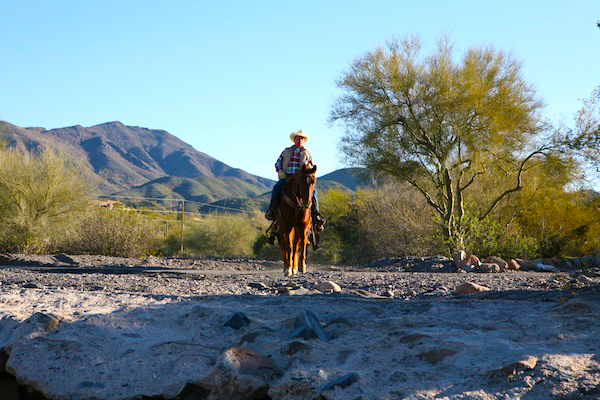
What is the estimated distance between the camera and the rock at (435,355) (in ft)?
13.2

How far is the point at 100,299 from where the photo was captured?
6.68m

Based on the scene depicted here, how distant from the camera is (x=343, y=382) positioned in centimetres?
365

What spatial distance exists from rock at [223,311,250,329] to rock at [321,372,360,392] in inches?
64.8

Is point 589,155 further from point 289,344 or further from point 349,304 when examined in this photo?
point 289,344

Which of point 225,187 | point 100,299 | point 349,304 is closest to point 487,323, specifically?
point 349,304

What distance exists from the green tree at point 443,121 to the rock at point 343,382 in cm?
1879

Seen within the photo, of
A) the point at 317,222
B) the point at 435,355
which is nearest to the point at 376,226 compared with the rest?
the point at 317,222

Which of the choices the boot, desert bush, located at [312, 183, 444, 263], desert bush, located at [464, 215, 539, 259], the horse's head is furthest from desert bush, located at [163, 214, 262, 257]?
the horse's head

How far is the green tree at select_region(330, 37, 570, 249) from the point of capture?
75.0 feet

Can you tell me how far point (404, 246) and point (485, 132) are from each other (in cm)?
530

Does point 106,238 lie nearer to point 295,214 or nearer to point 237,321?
point 295,214

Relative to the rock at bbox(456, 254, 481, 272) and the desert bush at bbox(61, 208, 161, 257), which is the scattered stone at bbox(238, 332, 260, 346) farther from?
the desert bush at bbox(61, 208, 161, 257)

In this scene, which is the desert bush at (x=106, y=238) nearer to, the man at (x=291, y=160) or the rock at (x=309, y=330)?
the man at (x=291, y=160)

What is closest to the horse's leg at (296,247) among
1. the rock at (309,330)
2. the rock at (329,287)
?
the rock at (329,287)
